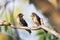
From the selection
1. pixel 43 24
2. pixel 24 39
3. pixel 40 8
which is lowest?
pixel 24 39

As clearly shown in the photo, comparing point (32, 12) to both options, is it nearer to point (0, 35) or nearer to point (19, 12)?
point (19, 12)

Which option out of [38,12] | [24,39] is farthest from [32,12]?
[24,39]

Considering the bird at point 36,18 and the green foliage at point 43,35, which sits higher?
the bird at point 36,18

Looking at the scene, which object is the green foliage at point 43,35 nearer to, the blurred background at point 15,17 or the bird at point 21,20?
the blurred background at point 15,17

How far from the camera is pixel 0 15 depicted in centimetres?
121

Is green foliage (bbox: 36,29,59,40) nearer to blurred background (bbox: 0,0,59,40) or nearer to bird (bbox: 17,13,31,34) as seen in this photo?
blurred background (bbox: 0,0,59,40)

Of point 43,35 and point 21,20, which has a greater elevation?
point 21,20

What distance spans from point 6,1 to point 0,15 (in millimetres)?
117

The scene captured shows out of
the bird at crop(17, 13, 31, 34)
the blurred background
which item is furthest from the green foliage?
the bird at crop(17, 13, 31, 34)

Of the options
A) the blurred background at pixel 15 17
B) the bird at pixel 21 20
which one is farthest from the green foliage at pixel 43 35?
the bird at pixel 21 20

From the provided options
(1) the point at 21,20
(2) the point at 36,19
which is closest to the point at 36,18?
(2) the point at 36,19

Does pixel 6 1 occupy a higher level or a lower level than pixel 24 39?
higher

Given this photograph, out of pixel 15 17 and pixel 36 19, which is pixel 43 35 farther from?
pixel 15 17

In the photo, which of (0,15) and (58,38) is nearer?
(58,38)
